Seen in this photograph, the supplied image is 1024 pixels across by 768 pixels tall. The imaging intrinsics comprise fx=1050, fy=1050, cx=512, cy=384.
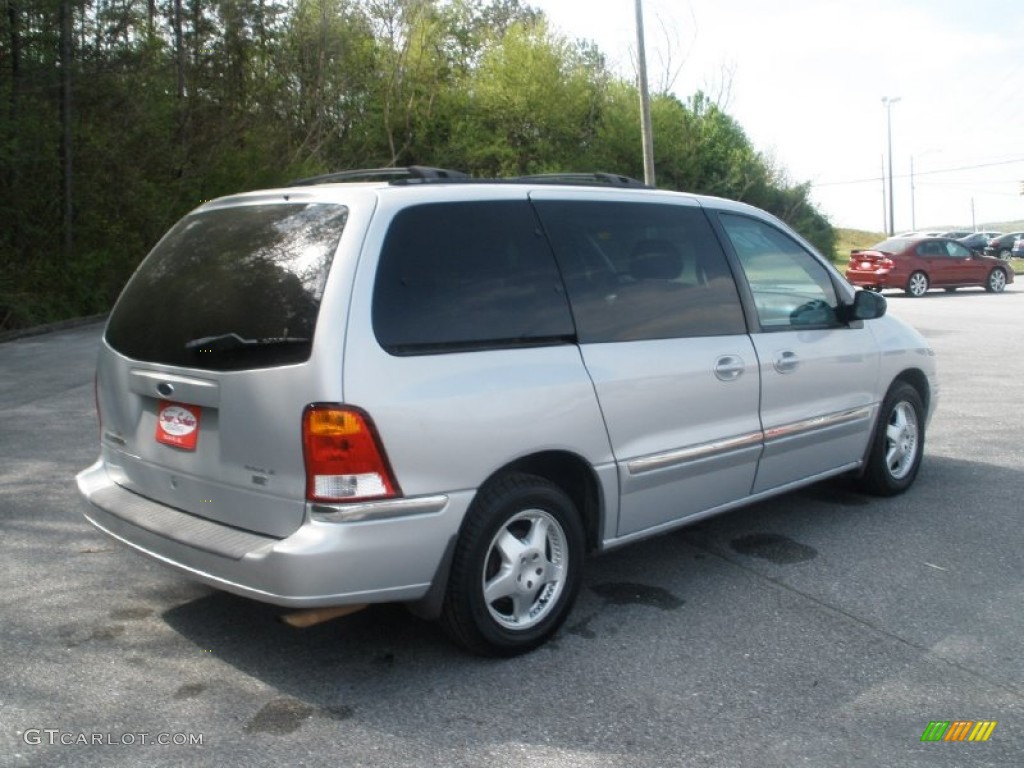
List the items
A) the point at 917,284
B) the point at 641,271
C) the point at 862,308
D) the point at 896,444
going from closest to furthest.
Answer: the point at 641,271
the point at 862,308
the point at 896,444
the point at 917,284

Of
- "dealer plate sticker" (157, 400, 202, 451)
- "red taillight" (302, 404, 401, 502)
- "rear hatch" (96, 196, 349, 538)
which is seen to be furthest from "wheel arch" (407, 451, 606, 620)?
"dealer plate sticker" (157, 400, 202, 451)

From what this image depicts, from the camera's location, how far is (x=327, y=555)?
346 centimetres

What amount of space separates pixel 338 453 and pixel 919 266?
24757mm

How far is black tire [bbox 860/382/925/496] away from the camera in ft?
20.0

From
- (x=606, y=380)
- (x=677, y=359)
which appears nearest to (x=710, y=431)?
(x=677, y=359)

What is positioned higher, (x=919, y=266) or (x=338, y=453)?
(x=919, y=266)

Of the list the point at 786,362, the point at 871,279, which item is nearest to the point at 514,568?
the point at 786,362

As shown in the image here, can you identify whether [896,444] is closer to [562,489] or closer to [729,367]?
[729,367]

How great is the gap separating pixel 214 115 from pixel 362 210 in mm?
23278

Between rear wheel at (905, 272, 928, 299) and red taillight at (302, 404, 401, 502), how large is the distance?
24395mm

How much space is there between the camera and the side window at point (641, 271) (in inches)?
172

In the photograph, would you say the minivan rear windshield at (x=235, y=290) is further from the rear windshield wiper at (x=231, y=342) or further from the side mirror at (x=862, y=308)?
the side mirror at (x=862, y=308)

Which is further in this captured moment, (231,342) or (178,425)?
(178,425)

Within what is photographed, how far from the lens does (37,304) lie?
1806 centimetres
